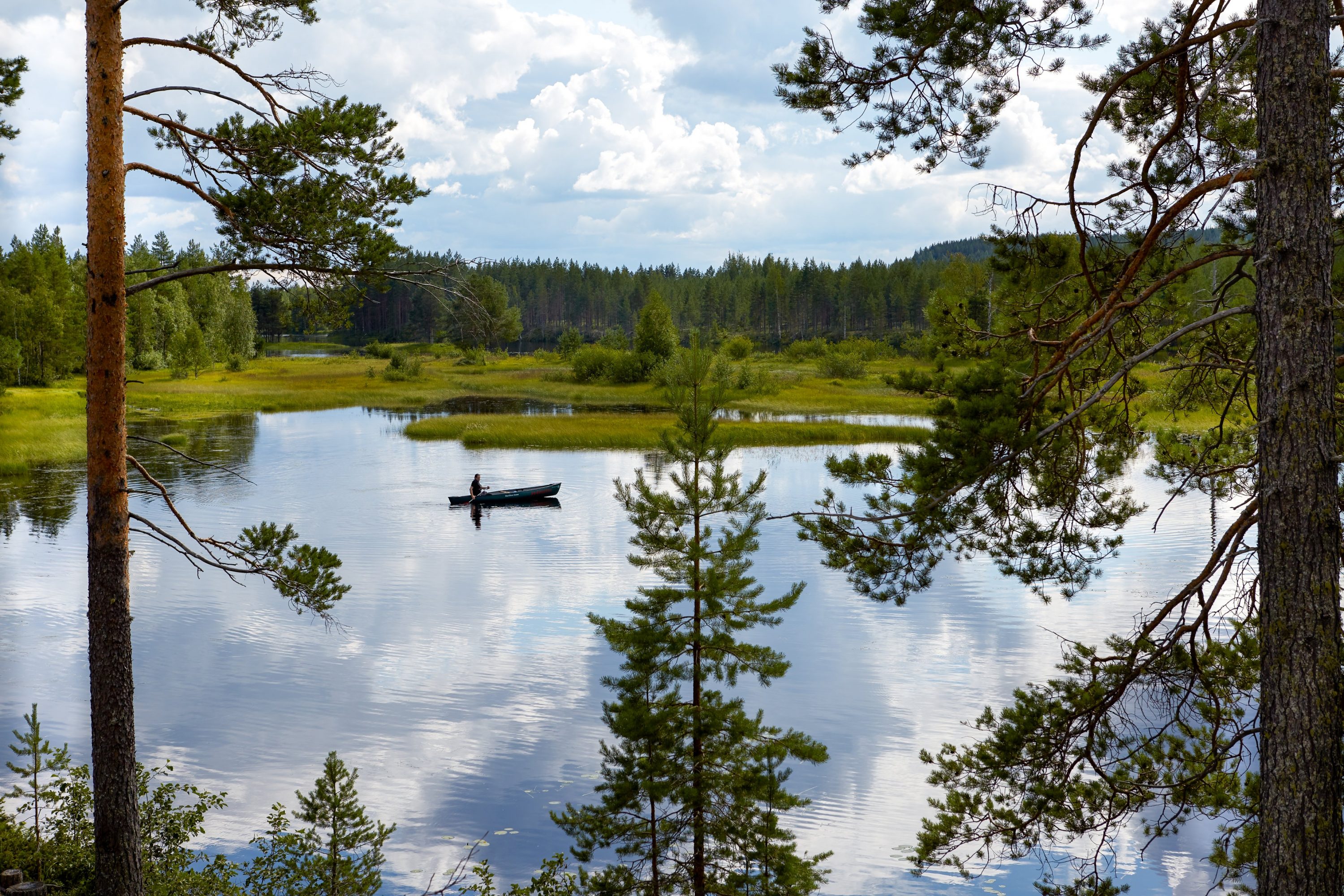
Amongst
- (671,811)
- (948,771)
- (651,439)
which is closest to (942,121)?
(948,771)

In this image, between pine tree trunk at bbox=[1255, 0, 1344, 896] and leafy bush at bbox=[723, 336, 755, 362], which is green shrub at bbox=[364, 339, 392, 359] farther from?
pine tree trunk at bbox=[1255, 0, 1344, 896]

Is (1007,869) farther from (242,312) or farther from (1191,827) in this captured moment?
(242,312)

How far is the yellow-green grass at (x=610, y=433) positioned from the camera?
47.5m

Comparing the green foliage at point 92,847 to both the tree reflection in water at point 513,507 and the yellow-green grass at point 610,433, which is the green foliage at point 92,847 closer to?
the tree reflection in water at point 513,507

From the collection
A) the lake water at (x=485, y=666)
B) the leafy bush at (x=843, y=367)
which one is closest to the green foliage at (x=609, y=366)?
the leafy bush at (x=843, y=367)

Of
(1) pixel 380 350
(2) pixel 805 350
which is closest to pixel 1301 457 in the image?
(2) pixel 805 350

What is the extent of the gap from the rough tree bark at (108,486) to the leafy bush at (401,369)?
76655 mm

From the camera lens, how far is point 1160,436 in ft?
29.4

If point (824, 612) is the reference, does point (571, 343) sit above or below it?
above

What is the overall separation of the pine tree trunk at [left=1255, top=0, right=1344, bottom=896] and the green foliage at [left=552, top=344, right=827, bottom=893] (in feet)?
19.3

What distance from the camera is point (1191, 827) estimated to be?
51.4 ft

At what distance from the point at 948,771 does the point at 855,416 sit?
1961 inches

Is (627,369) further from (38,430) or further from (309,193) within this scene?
Result: (309,193)

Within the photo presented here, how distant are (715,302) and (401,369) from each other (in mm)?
52693
